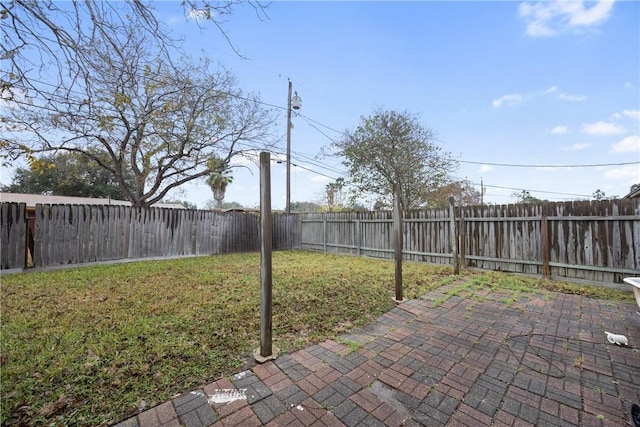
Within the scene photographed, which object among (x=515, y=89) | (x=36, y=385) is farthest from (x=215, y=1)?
(x=515, y=89)

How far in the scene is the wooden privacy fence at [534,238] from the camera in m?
4.35

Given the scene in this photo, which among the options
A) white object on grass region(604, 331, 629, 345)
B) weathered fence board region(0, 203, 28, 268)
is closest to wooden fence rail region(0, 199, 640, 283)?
weathered fence board region(0, 203, 28, 268)

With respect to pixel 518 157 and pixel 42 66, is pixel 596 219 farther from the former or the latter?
pixel 518 157

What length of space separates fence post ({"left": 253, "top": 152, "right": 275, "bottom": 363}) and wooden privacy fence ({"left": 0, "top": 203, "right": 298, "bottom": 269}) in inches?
268

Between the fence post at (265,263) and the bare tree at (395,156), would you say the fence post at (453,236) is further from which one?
the bare tree at (395,156)

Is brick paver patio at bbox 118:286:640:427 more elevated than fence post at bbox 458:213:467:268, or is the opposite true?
fence post at bbox 458:213:467:268

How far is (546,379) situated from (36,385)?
367 centimetres

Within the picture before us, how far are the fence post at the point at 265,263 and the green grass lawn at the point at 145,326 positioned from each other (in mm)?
188

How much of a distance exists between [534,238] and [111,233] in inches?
402

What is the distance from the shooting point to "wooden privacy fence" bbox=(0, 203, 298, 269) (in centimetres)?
554

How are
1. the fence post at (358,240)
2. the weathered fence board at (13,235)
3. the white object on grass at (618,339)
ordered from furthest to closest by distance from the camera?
the fence post at (358,240) < the weathered fence board at (13,235) < the white object on grass at (618,339)

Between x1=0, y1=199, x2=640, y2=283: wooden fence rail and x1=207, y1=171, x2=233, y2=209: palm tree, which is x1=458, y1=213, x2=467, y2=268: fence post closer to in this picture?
x1=0, y1=199, x2=640, y2=283: wooden fence rail

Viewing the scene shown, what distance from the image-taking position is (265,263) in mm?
2227

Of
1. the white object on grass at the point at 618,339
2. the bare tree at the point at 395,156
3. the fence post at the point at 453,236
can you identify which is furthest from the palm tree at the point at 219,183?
the white object on grass at the point at 618,339
